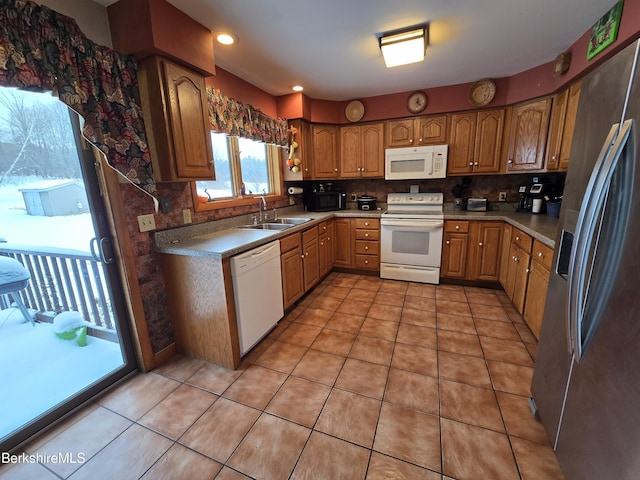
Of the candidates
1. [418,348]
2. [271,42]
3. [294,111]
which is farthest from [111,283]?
[294,111]

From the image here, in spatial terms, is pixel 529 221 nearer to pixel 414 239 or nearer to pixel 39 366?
pixel 414 239

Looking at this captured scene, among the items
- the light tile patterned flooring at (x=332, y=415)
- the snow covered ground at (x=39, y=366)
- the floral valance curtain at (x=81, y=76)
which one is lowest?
the light tile patterned flooring at (x=332, y=415)

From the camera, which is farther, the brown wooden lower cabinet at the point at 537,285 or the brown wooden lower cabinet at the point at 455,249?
the brown wooden lower cabinet at the point at 455,249

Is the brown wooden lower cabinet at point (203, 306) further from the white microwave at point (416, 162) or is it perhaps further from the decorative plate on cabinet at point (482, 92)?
the decorative plate on cabinet at point (482, 92)

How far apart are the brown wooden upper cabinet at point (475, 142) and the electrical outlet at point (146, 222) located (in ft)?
10.8

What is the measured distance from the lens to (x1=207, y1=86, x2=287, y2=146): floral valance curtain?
2221 millimetres

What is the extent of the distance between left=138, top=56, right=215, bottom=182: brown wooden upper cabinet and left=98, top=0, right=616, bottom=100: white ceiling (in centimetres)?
40

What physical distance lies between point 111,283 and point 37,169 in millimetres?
755

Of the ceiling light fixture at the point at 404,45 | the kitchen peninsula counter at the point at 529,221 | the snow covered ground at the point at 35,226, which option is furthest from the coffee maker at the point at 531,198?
the snow covered ground at the point at 35,226

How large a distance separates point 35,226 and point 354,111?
3435 mm

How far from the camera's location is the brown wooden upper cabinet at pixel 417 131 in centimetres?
333

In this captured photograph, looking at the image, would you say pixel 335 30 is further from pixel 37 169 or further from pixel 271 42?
pixel 37 169

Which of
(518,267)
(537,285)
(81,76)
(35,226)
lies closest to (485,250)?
(518,267)

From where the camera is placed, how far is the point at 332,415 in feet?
5.03
